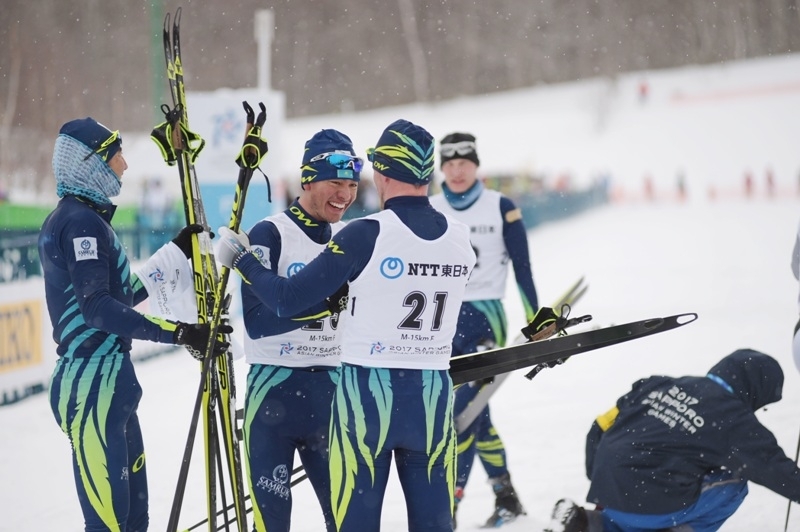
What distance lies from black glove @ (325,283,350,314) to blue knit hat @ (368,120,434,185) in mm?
476

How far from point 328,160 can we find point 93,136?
3.21 ft

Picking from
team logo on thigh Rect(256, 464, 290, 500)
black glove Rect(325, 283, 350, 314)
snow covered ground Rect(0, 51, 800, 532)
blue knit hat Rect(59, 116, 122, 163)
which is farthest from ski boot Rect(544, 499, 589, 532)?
blue knit hat Rect(59, 116, 122, 163)

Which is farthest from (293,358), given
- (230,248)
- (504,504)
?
(504,504)

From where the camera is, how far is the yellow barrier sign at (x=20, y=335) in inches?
328

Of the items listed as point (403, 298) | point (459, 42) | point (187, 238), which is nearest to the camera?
point (403, 298)

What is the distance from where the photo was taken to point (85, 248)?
347 centimetres

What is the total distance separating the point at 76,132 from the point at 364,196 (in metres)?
16.7

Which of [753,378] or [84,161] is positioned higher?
[84,161]

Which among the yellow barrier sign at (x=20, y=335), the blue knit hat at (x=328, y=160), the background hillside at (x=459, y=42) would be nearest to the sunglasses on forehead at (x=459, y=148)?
the blue knit hat at (x=328, y=160)

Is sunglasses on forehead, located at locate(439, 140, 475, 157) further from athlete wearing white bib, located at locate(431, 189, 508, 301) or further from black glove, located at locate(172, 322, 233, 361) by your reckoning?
black glove, located at locate(172, 322, 233, 361)

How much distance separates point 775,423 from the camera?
6848mm

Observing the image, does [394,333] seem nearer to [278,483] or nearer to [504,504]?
[278,483]

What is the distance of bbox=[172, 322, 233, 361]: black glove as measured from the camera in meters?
3.55

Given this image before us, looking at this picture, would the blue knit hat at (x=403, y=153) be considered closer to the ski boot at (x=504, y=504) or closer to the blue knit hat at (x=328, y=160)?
the blue knit hat at (x=328, y=160)
